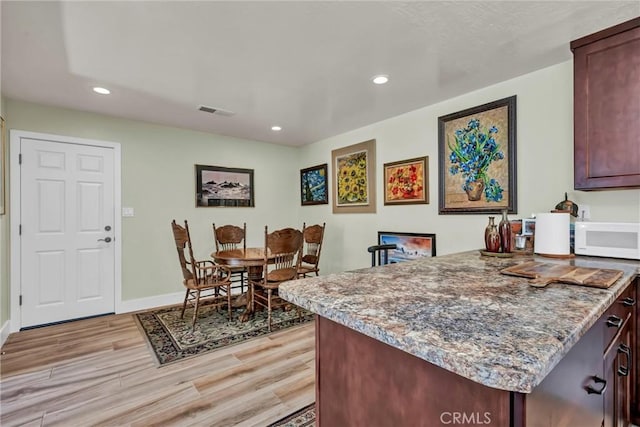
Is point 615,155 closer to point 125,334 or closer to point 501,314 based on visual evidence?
point 501,314

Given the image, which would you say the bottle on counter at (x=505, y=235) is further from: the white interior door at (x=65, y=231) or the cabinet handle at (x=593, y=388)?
the white interior door at (x=65, y=231)

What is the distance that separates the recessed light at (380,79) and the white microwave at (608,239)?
5.86 ft

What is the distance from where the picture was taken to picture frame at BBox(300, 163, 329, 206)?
4695 mm

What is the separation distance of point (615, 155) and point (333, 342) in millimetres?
2078

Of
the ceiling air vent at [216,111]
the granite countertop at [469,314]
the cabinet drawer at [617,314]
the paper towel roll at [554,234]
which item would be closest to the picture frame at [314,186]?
the ceiling air vent at [216,111]

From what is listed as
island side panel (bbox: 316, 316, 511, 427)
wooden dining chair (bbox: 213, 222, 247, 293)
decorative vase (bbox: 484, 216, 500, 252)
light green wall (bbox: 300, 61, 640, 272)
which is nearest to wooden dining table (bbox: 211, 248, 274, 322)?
wooden dining chair (bbox: 213, 222, 247, 293)

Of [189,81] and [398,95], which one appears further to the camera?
[398,95]

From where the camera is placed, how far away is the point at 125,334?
3.02m

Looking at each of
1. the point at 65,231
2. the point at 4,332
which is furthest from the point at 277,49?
the point at 4,332

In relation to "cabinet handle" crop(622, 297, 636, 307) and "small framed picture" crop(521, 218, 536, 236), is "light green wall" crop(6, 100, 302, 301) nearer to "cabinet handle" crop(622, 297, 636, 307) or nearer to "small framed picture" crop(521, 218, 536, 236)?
"small framed picture" crop(521, 218, 536, 236)

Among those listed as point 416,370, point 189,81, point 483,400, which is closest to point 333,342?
point 416,370

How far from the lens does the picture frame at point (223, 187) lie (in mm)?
4277

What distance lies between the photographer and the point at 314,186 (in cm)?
488

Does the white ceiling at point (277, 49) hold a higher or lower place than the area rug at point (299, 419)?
higher
